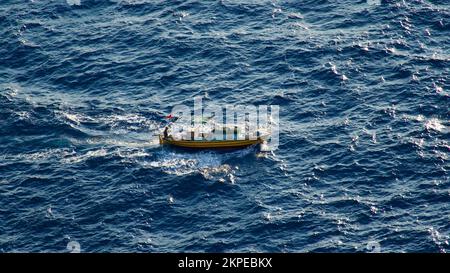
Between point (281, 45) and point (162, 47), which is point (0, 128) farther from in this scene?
point (281, 45)

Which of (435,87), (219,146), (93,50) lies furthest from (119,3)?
(435,87)
